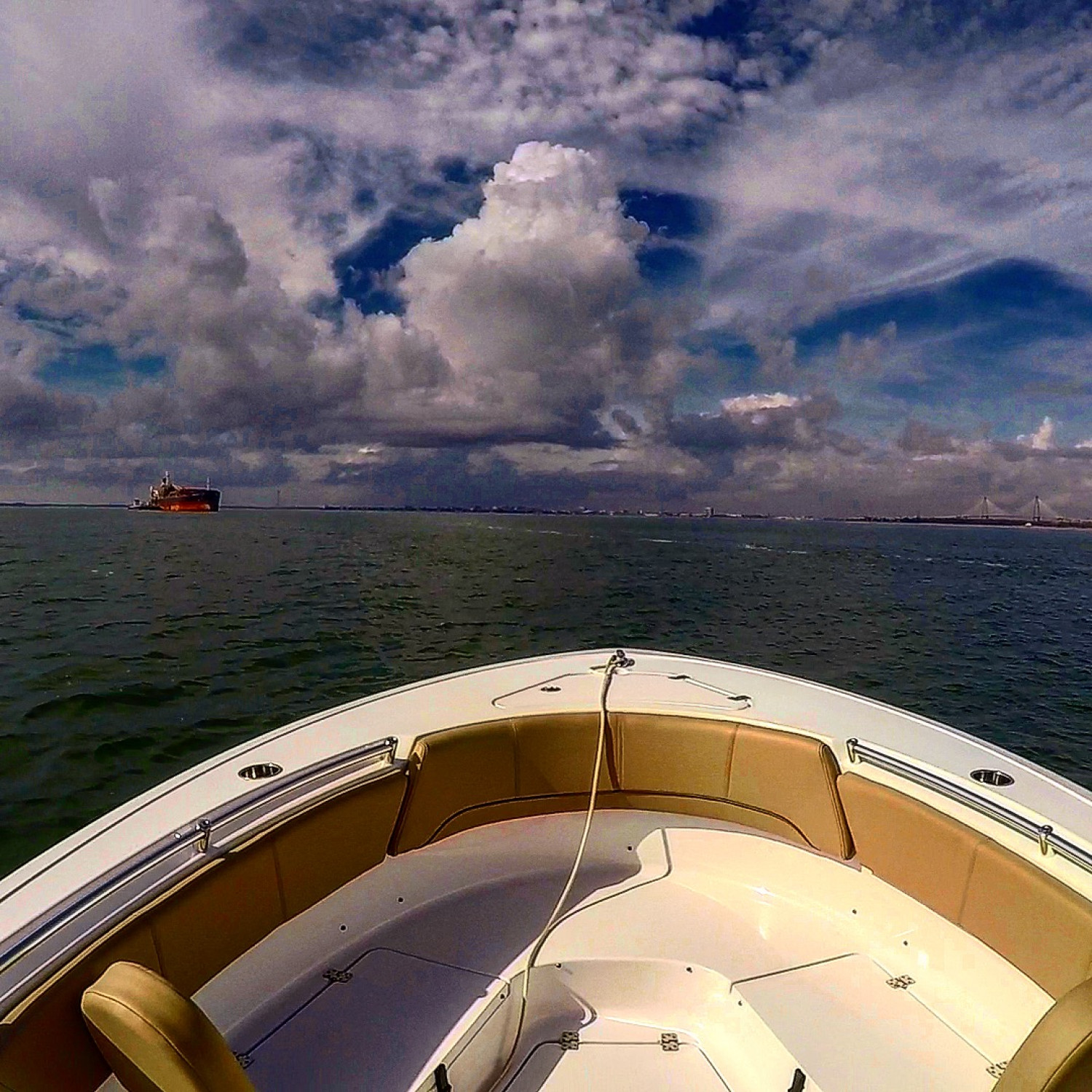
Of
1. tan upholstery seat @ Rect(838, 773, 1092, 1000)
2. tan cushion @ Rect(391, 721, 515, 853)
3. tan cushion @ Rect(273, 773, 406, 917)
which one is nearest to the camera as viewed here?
tan upholstery seat @ Rect(838, 773, 1092, 1000)

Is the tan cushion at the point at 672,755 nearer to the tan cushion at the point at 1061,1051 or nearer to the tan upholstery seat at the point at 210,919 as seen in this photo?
the tan upholstery seat at the point at 210,919

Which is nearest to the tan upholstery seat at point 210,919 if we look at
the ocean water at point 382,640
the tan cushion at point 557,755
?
the tan cushion at point 557,755

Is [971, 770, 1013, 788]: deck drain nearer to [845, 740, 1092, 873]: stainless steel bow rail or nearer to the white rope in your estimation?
[845, 740, 1092, 873]: stainless steel bow rail

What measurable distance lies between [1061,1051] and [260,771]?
2389 mm

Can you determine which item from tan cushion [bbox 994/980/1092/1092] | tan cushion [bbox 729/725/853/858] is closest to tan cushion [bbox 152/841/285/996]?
tan cushion [bbox 729/725/853/858]

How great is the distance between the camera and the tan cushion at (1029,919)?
6.88ft

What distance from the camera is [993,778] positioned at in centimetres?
267

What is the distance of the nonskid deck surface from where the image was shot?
7.57 ft

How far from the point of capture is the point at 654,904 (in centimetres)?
311

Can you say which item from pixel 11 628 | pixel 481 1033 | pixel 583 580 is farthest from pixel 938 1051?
pixel 583 580

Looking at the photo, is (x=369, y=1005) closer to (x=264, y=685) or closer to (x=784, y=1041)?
(x=784, y=1041)

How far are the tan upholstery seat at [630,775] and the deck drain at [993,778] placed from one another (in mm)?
484

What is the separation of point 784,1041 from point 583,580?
25022 mm

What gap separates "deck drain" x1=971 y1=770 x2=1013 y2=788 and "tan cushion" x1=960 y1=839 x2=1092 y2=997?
Result: 300 millimetres
